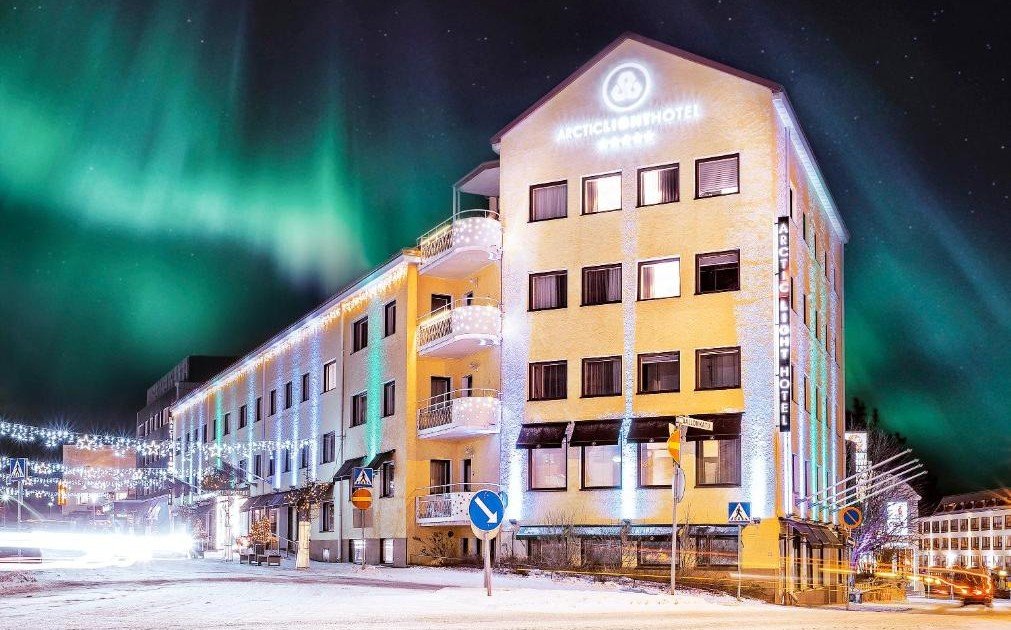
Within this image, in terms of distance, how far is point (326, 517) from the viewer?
53500 millimetres

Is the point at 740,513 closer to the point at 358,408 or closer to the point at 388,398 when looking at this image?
the point at 388,398

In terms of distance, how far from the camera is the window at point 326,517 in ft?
173

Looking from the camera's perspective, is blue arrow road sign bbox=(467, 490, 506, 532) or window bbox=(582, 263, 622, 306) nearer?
blue arrow road sign bbox=(467, 490, 506, 532)

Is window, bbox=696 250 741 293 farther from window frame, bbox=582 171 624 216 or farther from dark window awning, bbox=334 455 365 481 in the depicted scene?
dark window awning, bbox=334 455 365 481

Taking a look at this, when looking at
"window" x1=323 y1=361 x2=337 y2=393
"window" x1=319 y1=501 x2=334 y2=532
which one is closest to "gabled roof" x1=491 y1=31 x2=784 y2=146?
"window" x1=323 y1=361 x2=337 y2=393

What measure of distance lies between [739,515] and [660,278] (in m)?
11.4

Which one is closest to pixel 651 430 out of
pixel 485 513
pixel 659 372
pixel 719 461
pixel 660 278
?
pixel 659 372

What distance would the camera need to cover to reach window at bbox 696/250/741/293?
37625 mm

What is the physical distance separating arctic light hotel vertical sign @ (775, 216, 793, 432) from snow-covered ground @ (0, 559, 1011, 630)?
24.1 ft

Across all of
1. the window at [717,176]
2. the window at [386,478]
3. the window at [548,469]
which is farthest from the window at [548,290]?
the window at [386,478]

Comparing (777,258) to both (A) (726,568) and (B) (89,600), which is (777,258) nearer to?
(A) (726,568)

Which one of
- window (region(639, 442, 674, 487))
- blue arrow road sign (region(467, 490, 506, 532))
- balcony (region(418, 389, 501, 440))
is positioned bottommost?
blue arrow road sign (region(467, 490, 506, 532))

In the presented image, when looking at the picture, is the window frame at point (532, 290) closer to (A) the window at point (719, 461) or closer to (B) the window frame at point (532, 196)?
(B) the window frame at point (532, 196)

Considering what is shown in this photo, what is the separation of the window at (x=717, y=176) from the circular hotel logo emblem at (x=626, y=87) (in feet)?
10.9
